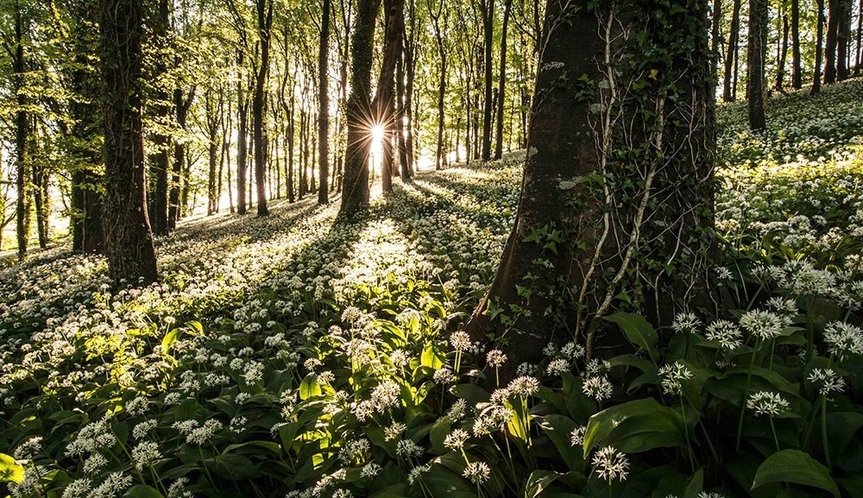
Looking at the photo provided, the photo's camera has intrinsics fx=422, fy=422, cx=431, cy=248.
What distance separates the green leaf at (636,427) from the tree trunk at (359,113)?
1349 cm

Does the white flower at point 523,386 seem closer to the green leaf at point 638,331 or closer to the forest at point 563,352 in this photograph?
the forest at point 563,352

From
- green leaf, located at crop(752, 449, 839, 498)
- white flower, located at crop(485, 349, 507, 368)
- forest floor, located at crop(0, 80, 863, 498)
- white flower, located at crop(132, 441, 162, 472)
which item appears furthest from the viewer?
white flower, located at crop(485, 349, 507, 368)

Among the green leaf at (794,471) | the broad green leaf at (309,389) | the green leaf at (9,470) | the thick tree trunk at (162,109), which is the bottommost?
the green leaf at (9,470)

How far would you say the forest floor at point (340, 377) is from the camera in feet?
8.29

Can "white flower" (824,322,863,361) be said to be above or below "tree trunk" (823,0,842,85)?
below

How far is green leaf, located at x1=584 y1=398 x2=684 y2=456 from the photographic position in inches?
72.9

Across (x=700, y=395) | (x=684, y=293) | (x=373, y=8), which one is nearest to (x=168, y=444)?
(x=700, y=395)

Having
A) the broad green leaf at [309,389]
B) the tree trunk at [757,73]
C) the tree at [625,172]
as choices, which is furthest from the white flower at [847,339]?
the tree trunk at [757,73]

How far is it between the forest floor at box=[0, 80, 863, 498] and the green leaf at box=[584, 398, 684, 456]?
5 cm

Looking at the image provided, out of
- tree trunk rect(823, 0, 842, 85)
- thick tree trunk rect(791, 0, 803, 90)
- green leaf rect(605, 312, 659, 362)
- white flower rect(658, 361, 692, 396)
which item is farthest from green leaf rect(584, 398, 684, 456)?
thick tree trunk rect(791, 0, 803, 90)

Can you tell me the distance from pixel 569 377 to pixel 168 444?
10.9 feet

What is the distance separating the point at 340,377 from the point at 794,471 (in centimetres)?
335

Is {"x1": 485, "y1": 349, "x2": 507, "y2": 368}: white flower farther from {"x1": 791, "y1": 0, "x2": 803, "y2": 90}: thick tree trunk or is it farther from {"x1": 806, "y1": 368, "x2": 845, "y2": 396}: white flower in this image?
{"x1": 791, "y1": 0, "x2": 803, "y2": 90}: thick tree trunk

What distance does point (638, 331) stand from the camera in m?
2.61
